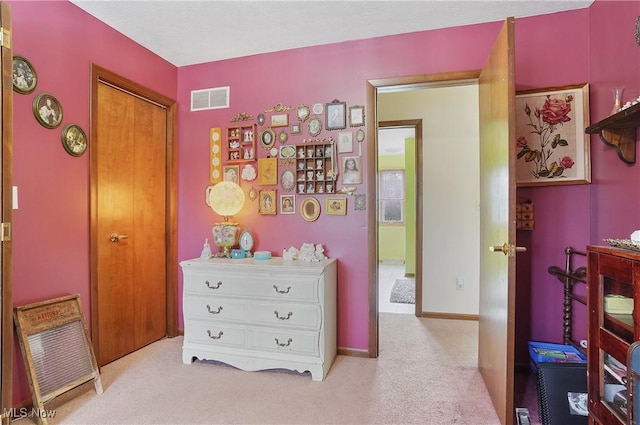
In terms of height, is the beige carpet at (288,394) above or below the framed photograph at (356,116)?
below

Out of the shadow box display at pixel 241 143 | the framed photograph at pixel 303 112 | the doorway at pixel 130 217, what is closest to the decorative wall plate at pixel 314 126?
the framed photograph at pixel 303 112

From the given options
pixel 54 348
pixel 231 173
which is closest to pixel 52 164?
pixel 54 348

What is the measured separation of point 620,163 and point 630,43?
0.61 metres

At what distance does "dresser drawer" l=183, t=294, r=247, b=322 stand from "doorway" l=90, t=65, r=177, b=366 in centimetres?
58

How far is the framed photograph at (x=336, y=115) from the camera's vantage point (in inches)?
103

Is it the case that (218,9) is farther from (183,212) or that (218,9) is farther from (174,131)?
(183,212)

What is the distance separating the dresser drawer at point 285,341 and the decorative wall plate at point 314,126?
154 centimetres

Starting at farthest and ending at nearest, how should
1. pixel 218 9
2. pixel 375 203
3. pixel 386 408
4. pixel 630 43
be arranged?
1. pixel 375 203
2. pixel 218 9
3. pixel 386 408
4. pixel 630 43

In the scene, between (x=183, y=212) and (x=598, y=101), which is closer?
(x=598, y=101)

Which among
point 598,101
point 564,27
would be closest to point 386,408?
point 598,101

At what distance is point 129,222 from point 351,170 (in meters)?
1.82

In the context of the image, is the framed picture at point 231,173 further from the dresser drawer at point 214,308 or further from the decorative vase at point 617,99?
the decorative vase at point 617,99

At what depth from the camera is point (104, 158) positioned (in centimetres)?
241

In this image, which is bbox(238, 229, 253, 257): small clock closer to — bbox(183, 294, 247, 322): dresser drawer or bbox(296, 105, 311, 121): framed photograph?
bbox(183, 294, 247, 322): dresser drawer
